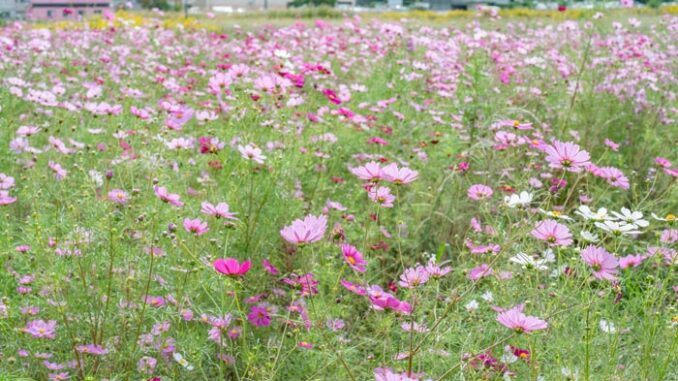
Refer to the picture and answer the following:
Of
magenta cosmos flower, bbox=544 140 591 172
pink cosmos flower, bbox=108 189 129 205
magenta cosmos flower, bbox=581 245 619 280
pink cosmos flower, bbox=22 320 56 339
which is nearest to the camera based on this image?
magenta cosmos flower, bbox=581 245 619 280

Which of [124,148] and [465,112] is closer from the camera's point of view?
[124,148]

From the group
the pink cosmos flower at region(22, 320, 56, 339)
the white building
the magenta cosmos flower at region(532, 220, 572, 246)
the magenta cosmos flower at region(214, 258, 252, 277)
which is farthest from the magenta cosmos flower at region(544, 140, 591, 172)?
the white building

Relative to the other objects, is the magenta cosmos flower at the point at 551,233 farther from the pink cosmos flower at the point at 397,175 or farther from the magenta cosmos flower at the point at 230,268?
the magenta cosmos flower at the point at 230,268

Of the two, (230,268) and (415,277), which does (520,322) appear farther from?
(230,268)

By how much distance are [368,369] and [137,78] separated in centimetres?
327

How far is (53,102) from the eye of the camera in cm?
280

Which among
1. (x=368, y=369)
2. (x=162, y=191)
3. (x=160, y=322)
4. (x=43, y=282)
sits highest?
(x=162, y=191)

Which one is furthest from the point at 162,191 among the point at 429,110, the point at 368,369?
the point at 429,110

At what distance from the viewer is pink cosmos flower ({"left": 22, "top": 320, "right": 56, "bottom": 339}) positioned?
156cm

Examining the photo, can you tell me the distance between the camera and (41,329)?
5.15ft

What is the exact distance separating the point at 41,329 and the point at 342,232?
2.55 ft

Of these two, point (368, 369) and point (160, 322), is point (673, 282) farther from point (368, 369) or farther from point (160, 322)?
point (160, 322)

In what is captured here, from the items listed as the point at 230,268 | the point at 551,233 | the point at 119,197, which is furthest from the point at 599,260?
the point at 119,197

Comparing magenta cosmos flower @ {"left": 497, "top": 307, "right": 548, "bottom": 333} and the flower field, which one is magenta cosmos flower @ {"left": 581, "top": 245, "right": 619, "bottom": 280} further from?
magenta cosmos flower @ {"left": 497, "top": 307, "right": 548, "bottom": 333}
